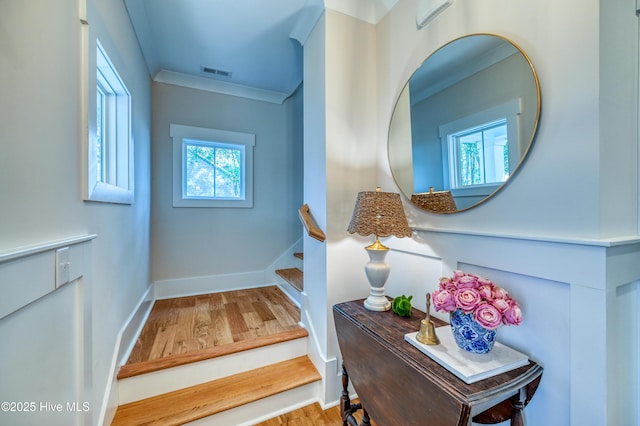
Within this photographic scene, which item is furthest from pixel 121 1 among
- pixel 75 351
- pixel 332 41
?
pixel 75 351

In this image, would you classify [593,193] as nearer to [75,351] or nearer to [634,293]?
[634,293]

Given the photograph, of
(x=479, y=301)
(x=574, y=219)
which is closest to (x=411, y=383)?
(x=479, y=301)

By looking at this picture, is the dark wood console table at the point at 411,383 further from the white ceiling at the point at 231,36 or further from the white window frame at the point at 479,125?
the white ceiling at the point at 231,36

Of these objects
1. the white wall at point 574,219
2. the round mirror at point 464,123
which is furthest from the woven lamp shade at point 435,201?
the white wall at point 574,219

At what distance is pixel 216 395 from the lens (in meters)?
1.57

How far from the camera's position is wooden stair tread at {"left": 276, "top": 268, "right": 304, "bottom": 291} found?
256 centimetres

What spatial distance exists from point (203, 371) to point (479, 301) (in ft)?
5.61

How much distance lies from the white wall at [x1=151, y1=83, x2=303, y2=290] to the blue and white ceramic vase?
254cm

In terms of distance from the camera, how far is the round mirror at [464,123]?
3.41 feet

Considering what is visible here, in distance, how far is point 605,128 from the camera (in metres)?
0.84

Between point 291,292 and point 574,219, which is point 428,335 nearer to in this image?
point 574,219

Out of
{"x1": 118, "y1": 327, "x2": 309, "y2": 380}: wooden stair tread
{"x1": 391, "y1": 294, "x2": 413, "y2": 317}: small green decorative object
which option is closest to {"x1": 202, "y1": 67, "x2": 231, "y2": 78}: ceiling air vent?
{"x1": 118, "y1": 327, "x2": 309, "y2": 380}: wooden stair tread

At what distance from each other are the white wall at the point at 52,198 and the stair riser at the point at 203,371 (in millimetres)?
215

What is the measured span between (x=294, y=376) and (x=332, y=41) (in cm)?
230
